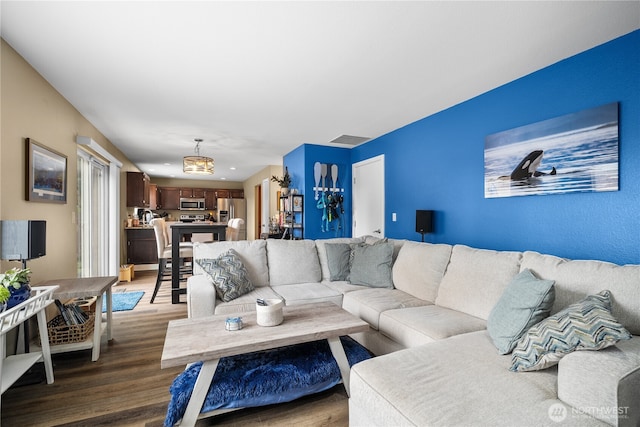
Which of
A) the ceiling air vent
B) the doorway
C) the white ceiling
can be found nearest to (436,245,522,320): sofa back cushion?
the white ceiling

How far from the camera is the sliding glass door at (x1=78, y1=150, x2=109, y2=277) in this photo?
13.4 feet

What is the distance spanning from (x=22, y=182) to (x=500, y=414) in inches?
135

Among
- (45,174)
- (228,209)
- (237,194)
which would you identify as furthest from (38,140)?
(237,194)

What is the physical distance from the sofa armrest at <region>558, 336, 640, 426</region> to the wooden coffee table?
1.04 metres

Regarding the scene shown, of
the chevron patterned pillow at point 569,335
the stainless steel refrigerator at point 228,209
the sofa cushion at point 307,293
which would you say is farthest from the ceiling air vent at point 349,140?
the stainless steel refrigerator at point 228,209

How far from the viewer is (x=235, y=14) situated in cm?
183

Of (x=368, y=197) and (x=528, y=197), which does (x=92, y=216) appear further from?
(x=528, y=197)

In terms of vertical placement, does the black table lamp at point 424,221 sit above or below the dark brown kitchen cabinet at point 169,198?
below

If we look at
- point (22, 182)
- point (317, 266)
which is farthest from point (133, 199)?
point (317, 266)

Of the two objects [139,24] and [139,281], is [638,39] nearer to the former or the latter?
[139,24]

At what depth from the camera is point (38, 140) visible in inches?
104

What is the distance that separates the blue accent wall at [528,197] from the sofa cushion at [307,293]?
1.57 meters

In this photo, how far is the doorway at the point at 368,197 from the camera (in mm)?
4625

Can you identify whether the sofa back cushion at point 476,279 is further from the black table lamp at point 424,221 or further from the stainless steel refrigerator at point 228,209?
the stainless steel refrigerator at point 228,209
